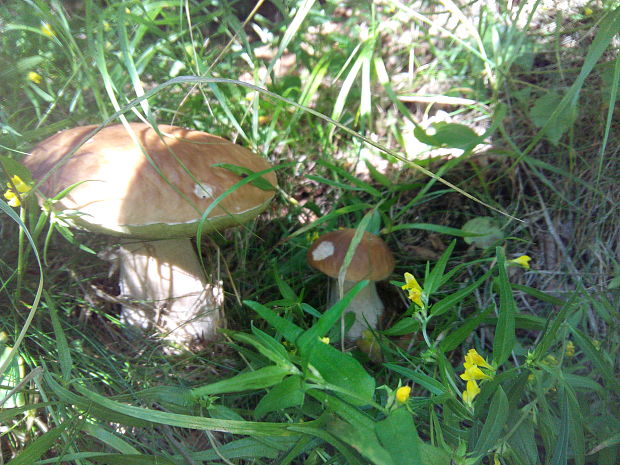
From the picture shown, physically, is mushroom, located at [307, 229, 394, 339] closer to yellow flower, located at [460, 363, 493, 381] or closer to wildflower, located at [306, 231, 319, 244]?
wildflower, located at [306, 231, 319, 244]

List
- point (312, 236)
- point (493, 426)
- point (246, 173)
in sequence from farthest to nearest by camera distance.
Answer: point (312, 236) < point (246, 173) < point (493, 426)

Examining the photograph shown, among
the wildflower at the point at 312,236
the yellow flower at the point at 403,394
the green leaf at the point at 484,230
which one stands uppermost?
the yellow flower at the point at 403,394

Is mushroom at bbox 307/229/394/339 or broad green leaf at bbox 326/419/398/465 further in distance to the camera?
mushroom at bbox 307/229/394/339

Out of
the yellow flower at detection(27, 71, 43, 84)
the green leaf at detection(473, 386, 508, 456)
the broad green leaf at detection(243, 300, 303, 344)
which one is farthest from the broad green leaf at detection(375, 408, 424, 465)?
the yellow flower at detection(27, 71, 43, 84)

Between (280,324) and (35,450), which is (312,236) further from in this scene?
(35,450)

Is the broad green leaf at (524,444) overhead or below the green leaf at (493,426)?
below

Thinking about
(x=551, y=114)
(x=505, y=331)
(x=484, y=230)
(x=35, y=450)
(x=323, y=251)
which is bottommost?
(x=35, y=450)

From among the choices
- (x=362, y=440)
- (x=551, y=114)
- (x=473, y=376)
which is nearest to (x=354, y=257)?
(x=473, y=376)

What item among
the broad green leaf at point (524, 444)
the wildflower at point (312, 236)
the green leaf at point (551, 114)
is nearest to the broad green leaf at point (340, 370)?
the broad green leaf at point (524, 444)

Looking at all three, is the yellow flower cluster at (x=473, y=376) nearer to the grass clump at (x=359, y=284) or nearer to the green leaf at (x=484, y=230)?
the grass clump at (x=359, y=284)
